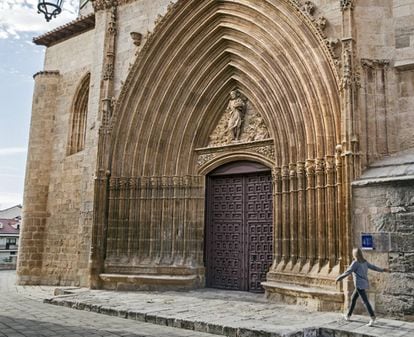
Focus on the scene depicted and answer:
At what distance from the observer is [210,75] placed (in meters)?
10.6

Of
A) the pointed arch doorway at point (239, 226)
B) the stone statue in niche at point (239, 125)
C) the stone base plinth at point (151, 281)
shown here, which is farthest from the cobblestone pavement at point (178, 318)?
the stone statue in niche at point (239, 125)

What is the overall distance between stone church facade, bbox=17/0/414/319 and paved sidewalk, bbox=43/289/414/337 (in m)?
0.50

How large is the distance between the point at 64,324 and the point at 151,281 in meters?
3.44

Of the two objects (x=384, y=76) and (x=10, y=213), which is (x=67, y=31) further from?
(x=10, y=213)

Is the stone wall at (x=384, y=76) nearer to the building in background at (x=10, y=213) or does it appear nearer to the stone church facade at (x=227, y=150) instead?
the stone church facade at (x=227, y=150)

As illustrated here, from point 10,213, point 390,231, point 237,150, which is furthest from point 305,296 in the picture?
point 10,213

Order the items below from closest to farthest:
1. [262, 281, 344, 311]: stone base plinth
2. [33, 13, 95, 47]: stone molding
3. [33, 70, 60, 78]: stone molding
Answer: [262, 281, 344, 311]: stone base plinth, [33, 13, 95, 47]: stone molding, [33, 70, 60, 78]: stone molding

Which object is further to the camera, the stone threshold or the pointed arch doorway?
the pointed arch doorway

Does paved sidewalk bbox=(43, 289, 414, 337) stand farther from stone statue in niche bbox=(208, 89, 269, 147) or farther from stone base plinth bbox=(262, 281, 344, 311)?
stone statue in niche bbox=(208, 89, 269, 147)

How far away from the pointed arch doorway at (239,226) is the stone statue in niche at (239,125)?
1.90 feet

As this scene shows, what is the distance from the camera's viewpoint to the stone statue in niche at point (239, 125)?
984 cm

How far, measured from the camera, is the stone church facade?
7492 millimetres

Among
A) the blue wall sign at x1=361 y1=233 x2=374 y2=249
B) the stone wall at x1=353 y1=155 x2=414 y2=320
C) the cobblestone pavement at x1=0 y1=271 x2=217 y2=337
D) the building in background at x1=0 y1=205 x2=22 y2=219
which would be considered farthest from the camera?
the building in background at x1=0 y1=205 x2=22 y2=219

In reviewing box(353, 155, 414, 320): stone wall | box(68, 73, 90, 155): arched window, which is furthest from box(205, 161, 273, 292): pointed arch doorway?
box(68, 73, 90, 155): arched window
